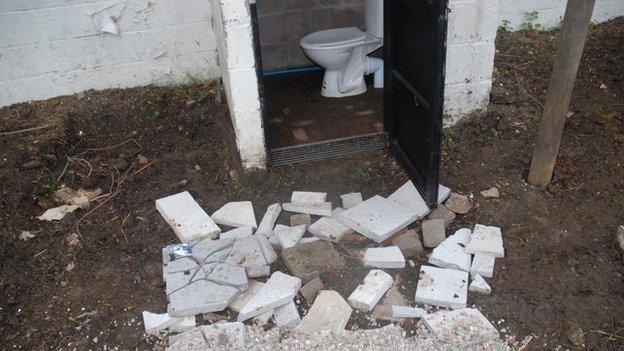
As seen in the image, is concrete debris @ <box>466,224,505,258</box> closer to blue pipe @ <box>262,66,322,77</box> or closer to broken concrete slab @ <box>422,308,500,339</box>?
broken concrete slab @ <box>422,308,500,339</box>

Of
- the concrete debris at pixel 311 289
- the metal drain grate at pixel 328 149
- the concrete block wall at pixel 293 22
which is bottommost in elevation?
the concrete debris at pixel 311 289

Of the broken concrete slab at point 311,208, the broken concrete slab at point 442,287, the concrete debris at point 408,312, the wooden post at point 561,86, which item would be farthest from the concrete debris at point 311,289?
the wooden post at point 561,86

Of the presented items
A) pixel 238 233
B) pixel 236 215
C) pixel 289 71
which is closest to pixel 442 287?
pixel 238 233

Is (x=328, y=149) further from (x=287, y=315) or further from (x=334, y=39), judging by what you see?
(x=287, y=315)

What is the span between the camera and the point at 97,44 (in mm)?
4668

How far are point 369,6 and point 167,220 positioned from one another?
2606mm

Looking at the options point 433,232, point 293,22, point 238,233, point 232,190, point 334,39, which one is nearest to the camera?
point 433,232

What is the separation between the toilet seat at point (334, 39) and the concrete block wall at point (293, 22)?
65cm

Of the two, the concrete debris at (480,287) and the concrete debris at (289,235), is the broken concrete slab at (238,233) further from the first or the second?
the concrete debris at (480,287)

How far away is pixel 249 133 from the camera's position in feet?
12.6

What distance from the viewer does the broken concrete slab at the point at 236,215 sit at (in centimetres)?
361

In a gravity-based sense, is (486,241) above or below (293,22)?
below

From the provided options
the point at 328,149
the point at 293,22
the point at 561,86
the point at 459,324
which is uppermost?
the point at 561,86

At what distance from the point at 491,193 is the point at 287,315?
1606mm
